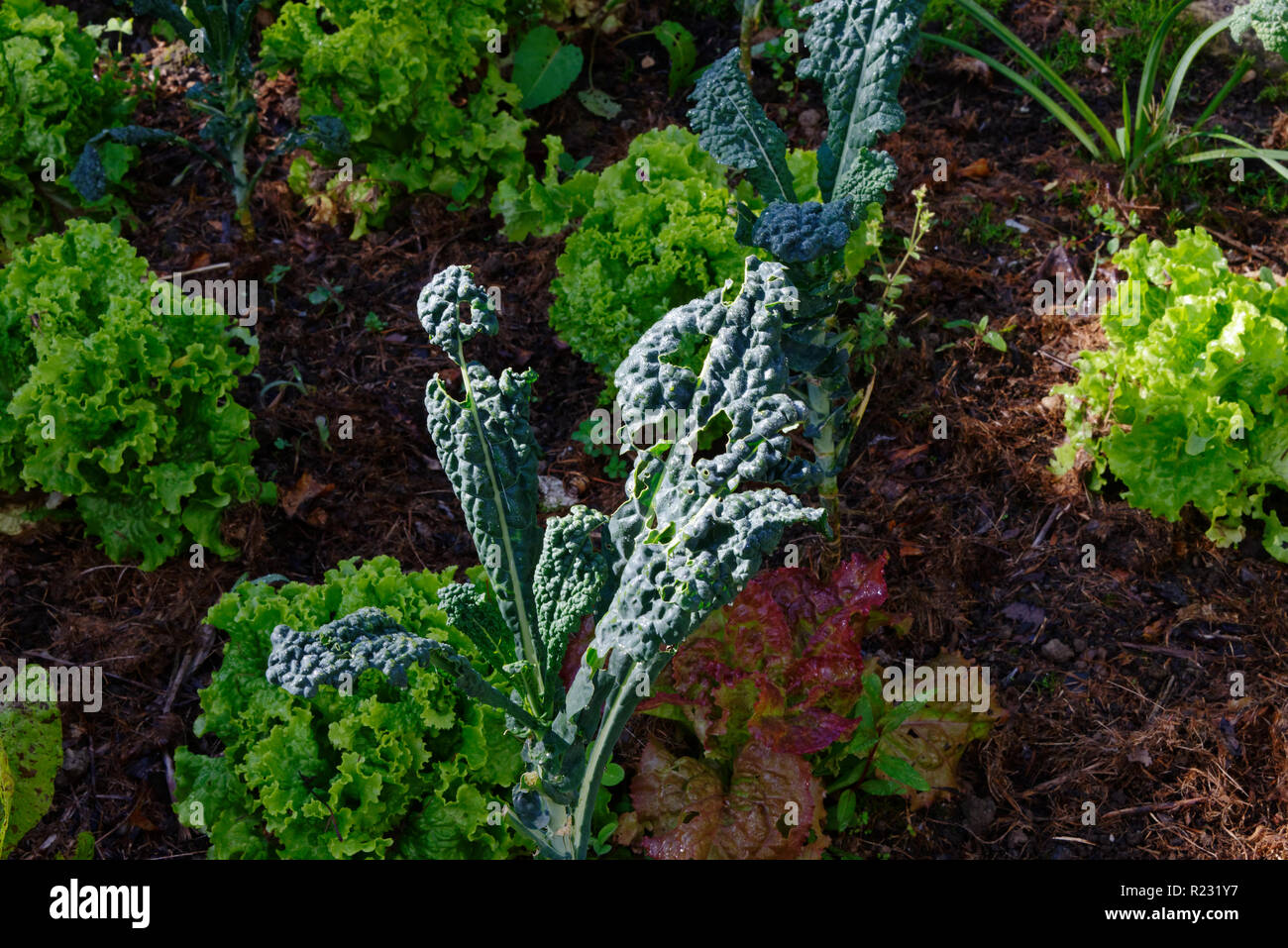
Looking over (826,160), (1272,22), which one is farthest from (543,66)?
(1272,22)

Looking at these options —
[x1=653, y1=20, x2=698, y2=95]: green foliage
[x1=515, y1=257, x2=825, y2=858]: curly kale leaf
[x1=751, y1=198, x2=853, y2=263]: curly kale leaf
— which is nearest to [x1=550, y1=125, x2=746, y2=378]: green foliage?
[x1=751, y1=198, x2=853, y2=263]: curly kale leaf

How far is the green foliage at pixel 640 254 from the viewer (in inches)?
159

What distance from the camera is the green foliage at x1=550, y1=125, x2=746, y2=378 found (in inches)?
159

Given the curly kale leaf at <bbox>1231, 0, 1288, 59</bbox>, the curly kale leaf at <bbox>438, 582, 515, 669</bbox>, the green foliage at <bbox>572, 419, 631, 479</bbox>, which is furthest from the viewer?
the green foliage at <bbox>572, 419, 631, 479</bbox>

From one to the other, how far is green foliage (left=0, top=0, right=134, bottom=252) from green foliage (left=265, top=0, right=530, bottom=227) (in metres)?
0.75

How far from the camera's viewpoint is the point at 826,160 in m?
3.40

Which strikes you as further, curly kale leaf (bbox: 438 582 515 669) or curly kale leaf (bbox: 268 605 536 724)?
curly kale leaf (bbox: 438 582 515 669)

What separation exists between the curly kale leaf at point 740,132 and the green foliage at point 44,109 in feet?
8.78

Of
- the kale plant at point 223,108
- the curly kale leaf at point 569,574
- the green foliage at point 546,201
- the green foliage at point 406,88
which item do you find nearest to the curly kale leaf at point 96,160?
the kale plant at point 223,108

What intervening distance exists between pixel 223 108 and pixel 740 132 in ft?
7.94

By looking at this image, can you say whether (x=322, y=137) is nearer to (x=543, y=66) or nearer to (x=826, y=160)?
(x=543, y=66)

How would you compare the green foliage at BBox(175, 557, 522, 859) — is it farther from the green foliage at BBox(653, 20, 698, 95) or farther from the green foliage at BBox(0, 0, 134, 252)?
the green foliage at BBox(653, 20, 698, 95)

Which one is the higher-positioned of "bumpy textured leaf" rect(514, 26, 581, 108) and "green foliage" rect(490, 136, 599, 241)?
"bumpy textured leaf" rect(514, 26, 581, 108)

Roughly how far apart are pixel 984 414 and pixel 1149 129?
59.4 inches
